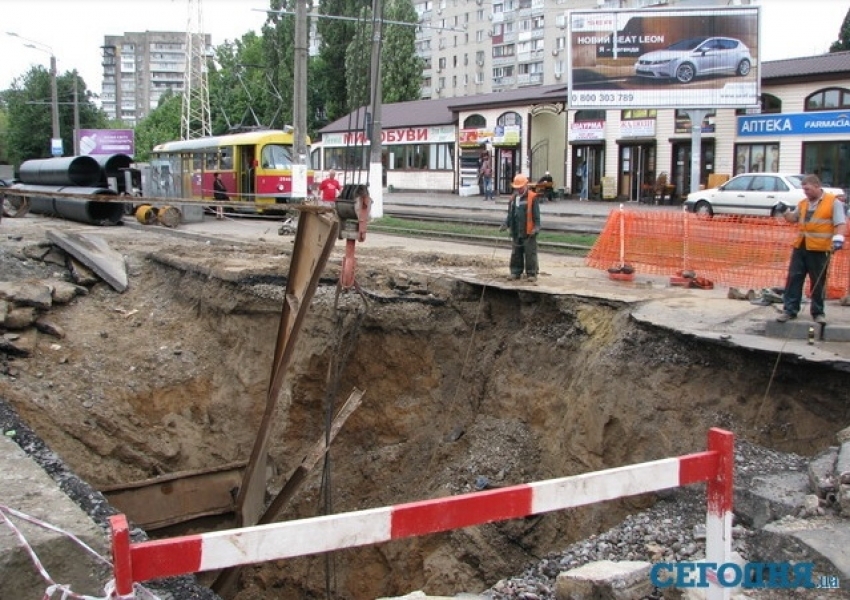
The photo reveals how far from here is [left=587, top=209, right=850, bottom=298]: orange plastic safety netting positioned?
11430 mm

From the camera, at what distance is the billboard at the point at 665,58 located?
26.0m

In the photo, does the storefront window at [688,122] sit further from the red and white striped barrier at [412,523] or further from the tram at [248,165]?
the red and white striped barrier at [412,523]

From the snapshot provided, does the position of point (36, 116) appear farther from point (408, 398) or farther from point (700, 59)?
point (408, 398)

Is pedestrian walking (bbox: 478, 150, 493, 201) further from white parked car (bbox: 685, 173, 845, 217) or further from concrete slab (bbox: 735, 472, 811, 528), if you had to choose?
concrete slab (bbox: 735, 472, 811, 528)

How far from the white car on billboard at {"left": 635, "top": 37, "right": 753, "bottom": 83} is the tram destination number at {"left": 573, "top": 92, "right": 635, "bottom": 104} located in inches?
46.1

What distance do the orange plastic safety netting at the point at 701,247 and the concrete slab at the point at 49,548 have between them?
9425mm

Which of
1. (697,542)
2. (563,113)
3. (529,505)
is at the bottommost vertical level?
(697,542)

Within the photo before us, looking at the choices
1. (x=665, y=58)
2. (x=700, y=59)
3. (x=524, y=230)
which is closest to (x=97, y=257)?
(x=524, y=230)

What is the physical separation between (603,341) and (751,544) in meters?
4.04

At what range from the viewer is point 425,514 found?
3.05 meters

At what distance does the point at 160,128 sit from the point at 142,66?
88.8m

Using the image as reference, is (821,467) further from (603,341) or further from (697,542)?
(603,341)

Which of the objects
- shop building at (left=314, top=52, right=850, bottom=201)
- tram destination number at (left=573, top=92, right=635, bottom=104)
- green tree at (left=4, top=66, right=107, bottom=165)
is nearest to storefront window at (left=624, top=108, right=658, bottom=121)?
shop building at (left=314, top=52, right=850, bottom=201)

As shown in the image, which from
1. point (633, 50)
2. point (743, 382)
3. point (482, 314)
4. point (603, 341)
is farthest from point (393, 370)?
point (633, 50)
